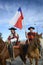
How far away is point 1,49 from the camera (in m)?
15.0

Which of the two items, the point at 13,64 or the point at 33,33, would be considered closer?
the point at 33,33

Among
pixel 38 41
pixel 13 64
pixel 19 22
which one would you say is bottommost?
pixel 13 64

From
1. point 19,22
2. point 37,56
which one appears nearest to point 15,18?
point 19,22

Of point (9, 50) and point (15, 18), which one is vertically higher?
point (15, 18)

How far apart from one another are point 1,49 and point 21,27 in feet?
10.0

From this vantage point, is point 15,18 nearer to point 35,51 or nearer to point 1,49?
point 35,51

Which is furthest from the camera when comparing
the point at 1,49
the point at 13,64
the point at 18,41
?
the point at 13,64

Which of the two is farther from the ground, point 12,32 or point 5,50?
point 12,32

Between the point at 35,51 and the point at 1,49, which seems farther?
the point at 35,51

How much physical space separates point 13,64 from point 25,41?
6.43 ft

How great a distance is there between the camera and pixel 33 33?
17.4m

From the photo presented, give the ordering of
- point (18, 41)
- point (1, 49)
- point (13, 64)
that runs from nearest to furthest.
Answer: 1. point (1, 49)
2. point (18, 41)
3. point (13, 64)

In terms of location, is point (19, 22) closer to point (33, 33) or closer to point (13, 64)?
point (33, 33)

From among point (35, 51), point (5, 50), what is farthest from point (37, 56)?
point (5, 50)
